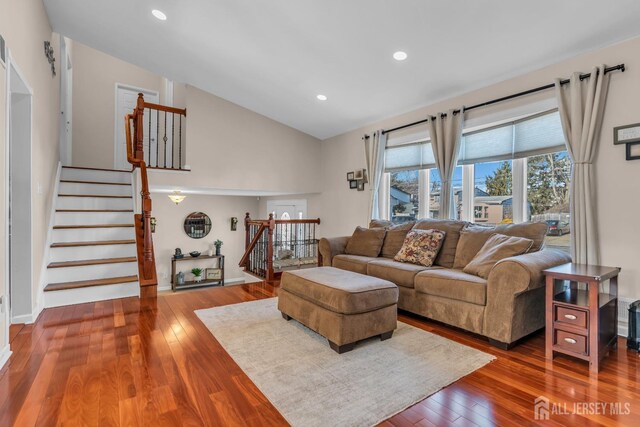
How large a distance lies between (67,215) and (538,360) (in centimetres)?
536

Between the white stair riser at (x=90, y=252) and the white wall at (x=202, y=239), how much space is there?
301cm

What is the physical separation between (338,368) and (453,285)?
4.17 ft

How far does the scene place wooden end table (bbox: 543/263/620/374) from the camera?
216 centimetres

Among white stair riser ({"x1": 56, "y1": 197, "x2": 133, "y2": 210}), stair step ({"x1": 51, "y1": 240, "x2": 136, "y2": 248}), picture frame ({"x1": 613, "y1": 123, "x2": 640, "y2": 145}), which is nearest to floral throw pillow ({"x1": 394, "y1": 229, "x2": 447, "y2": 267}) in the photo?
picture frame ({"x1": 613, "y1": 123, "x2": 640, "y2": 145})

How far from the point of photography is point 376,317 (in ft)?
8.45

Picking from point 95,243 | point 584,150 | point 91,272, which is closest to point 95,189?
point 95,243

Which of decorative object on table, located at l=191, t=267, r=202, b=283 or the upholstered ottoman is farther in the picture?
decorative object on table, located at l=191, t=267, r=202, b=283

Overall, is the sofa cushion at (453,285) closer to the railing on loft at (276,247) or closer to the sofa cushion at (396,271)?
the sofa cushion at (396,271)

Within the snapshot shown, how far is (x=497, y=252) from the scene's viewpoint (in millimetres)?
2838

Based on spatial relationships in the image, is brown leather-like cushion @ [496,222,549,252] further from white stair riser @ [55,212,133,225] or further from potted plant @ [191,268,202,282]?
potted plant @ [191,268,202,282]

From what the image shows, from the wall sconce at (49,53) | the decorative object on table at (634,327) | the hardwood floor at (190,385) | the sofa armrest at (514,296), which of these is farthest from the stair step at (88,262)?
the decorative object on table at (634,327)

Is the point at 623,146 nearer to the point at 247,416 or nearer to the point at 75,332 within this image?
the point at 247,416

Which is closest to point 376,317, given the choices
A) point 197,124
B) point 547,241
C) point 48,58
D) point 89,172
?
point 547,241

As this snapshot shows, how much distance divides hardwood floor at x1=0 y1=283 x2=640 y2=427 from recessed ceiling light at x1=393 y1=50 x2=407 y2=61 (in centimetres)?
273
